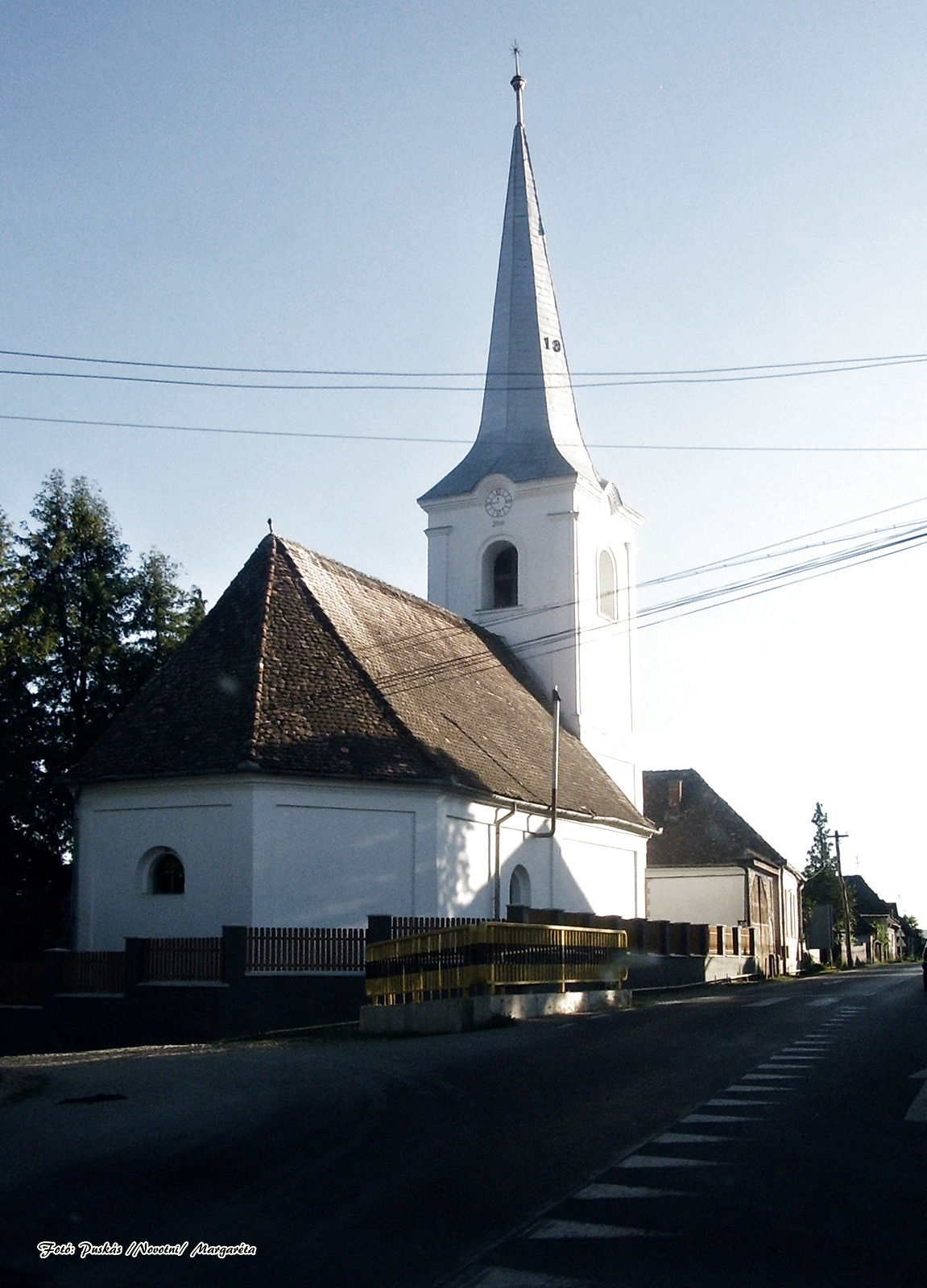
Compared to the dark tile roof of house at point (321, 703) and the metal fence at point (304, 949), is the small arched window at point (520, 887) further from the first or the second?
the metal fence at point (304, 949)

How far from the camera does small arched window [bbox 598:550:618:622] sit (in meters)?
44.4

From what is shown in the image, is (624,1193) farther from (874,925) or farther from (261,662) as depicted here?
(874,925)

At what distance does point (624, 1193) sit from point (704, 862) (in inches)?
1828

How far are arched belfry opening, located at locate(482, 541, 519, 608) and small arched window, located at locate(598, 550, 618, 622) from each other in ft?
9.23

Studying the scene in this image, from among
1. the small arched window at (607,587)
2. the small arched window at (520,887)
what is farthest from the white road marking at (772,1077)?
the small arched window at (607,587)

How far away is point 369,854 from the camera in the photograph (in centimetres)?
2812

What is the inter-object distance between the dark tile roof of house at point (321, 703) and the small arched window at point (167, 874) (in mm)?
1820

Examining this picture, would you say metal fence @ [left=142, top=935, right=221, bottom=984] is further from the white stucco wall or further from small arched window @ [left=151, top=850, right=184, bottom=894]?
small arched window @ [left=151, top=850, right=184, bottom=894]

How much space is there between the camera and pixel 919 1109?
32.6 ft

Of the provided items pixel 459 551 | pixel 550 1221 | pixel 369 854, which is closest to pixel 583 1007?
pixel 369 854

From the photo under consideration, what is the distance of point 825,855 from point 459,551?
8973 cm

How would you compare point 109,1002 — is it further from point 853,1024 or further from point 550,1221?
point 550,1221

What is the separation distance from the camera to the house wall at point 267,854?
26.7 metres

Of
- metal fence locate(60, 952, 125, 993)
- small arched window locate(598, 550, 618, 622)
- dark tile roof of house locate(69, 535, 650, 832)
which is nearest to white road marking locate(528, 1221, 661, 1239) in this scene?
metal fence locate(60, 952, 125, 993)
